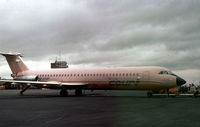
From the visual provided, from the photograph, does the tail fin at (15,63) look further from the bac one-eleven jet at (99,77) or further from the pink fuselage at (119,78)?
the pink fuselage at (119,78)

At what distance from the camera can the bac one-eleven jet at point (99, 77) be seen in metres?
27.6

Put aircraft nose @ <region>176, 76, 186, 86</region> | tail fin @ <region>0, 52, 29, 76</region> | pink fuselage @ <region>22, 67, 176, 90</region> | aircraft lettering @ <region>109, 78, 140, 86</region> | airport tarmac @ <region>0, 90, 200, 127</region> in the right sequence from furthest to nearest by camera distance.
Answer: tail fin @ <region>0, 52, 29, 76</region> → aircraft lettering @ <region>109, 78, 140, 86</region> → pink fuselage @ <region>22, 67, 176, 90</region> → aircraft nose @ <region>176, 76, 186, 86</region> → airport tarmac @ <region>0, 90, 200, 127</region>

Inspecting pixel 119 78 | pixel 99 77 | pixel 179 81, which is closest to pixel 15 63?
pixel 99 77

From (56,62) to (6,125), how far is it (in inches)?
5155

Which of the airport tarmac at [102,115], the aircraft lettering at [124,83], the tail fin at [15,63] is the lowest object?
the airport tarmac at [102,115]

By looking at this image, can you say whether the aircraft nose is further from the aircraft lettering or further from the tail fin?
the tail fin

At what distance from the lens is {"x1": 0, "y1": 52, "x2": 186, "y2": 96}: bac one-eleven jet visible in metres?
27.6

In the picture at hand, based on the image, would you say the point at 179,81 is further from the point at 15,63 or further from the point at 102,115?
the point at 15,63

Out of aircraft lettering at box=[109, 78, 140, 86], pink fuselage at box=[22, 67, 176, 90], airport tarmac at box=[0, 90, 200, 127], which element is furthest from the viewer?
aircraft lettering at box=[109, 78, 140, 86]

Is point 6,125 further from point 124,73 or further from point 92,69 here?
point 92,69

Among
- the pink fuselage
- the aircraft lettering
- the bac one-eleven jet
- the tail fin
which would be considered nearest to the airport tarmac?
the pink fuselage

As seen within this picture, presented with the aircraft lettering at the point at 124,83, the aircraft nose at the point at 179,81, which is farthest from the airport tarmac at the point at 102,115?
the aircraft lettering at the point at 124,83

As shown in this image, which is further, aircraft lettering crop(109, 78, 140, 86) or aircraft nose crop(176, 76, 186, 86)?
aircraft lettering crop(109, 78, 140, 86)

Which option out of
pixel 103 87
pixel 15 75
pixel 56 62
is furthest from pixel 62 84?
pixel 56 62
